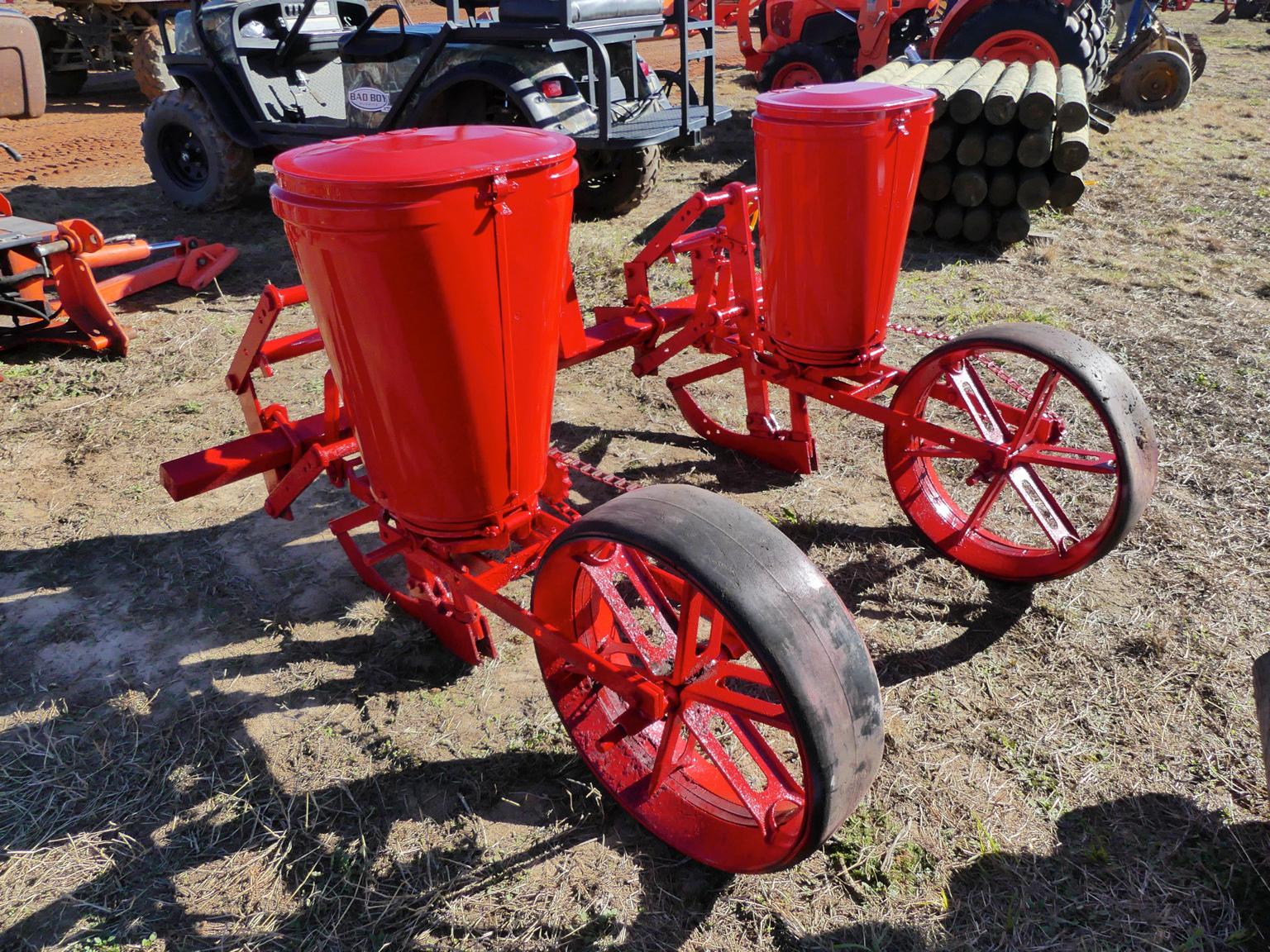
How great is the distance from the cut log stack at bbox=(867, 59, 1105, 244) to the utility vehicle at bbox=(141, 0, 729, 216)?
1803 millimetres

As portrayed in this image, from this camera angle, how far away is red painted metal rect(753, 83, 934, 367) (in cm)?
290

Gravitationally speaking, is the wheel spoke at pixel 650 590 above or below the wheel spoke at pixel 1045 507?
above

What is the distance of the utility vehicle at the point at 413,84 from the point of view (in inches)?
242

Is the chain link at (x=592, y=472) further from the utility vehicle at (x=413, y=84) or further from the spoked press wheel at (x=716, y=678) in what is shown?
the utility vehicle at (x=413, y=84)

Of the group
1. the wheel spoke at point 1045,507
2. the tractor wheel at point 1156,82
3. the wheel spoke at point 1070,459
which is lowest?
the tractor wheel at point 1156,82

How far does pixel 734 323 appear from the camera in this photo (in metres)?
3.73

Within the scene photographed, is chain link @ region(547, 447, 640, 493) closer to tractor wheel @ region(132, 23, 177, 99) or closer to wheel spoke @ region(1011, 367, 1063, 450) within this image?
wheel spoke @ region(1011, 367, 1063, 450)

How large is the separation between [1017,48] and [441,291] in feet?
27.4

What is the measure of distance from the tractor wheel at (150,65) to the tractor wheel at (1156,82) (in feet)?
36.5

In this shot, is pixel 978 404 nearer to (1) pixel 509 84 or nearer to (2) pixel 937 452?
(2) pixel 937 452

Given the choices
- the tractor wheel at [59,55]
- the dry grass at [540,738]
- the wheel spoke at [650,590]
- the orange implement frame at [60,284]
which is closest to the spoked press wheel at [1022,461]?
the dry grass at [540,738]

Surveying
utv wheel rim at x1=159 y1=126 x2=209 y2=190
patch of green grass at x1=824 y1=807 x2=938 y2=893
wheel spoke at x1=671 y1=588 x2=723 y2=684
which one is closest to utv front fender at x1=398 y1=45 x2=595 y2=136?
utv wheel rim at x1=159 y1=126 x2=209 y2=190

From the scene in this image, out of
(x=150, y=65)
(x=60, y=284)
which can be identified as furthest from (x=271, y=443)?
(x=150, y=65)

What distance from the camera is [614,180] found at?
23.7 feet
